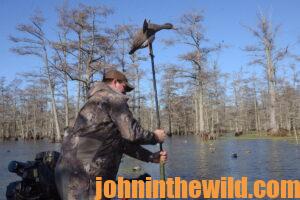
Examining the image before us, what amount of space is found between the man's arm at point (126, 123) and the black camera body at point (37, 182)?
2.02 meters

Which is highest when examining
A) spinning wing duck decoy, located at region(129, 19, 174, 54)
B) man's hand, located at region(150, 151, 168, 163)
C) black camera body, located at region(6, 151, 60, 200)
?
spinning wing duck decoy, located at region(129, 19, 174, 54)

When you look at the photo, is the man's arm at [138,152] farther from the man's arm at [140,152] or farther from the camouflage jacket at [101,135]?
the camouflage jacket at [101,135]

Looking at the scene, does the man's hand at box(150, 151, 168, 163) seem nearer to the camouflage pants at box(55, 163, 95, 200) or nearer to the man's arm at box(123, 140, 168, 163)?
the man's arm at box(123, 140, 168, 163)

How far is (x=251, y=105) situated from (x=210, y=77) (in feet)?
153

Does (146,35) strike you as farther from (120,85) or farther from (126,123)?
(126,123)

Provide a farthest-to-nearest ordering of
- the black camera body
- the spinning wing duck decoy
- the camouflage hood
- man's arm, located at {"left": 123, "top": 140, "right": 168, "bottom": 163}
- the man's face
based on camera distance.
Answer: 1. the black camera body
2. the spinning wing duck decoy
3. man's arm, located at {"left": 123, "top": 140, "right": 168, "bottom": 163}
4. the man's face
5. the camouflage hood

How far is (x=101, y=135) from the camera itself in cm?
374

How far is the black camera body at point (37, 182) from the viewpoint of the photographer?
5.33 m

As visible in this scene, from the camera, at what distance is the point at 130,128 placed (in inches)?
144

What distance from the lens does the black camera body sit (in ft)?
17.5

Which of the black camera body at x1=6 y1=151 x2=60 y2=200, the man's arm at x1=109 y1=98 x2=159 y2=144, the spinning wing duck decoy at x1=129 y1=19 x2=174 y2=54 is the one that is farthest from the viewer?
the black camera body at x1=6 y1=151 x2=60 y2=200

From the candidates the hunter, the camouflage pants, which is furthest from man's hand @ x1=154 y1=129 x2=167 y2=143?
the camouflage pants

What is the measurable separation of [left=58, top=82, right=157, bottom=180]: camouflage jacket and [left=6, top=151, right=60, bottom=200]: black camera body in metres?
1.66

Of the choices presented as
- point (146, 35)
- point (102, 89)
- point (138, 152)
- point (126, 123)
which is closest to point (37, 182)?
point (138, 152)
